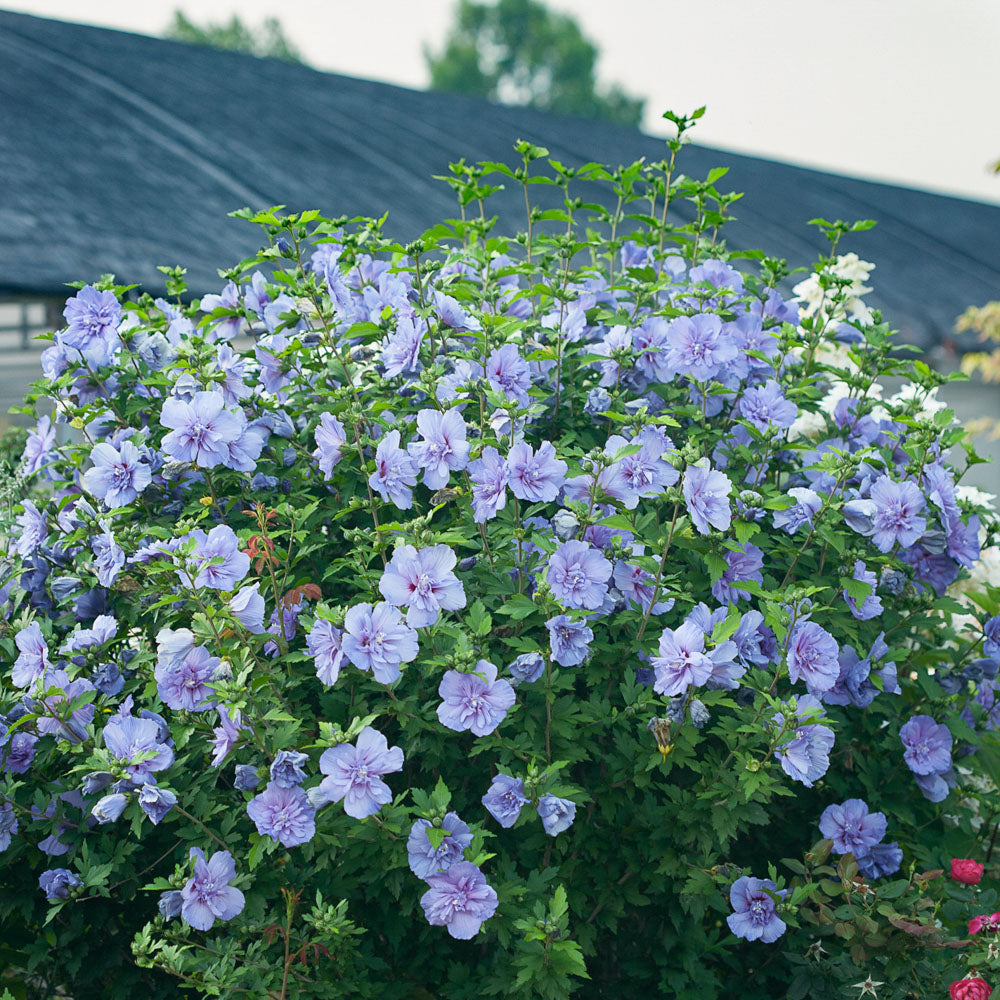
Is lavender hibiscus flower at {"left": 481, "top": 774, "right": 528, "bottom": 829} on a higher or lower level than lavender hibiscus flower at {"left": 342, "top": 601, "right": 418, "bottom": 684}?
lower

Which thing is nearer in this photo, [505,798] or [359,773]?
[359,773]

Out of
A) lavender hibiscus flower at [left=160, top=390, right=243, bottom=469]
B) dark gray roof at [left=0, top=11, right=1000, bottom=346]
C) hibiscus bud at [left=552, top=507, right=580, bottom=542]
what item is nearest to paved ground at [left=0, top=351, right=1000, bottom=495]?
dark gray roof at [left=0, top=11, right=1000, bottom=346]

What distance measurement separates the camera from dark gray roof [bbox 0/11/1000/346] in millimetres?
5461

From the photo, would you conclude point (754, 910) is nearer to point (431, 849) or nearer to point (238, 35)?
point (431, 849)

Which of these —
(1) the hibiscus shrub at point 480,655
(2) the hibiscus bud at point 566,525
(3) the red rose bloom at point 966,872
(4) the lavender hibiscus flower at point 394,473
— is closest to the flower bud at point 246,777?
(1) the hibiscus shrub at point 480,655

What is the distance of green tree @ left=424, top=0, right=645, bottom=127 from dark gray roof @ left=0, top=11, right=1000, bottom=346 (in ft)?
67.9

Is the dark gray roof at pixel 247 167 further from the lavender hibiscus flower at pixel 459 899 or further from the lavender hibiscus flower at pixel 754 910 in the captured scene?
the lavender hibiscus flower at pixel 754 910

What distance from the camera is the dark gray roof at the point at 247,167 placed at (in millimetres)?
5461

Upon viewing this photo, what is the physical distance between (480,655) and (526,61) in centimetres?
3513

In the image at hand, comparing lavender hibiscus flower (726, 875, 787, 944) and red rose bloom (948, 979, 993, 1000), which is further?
lavender hibiscus flower (726, 875, 787, 944)

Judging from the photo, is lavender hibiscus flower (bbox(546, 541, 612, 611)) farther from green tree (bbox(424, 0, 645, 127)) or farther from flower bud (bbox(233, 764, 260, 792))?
green tree (bbox(424, 0, 645, 127))

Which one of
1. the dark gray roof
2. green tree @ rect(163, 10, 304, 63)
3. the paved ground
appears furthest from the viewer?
green tree @ rect(163, 10, 304, 63)

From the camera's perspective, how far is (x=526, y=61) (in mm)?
33812

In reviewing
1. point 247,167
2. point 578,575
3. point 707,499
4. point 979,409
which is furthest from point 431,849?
point 979,409
